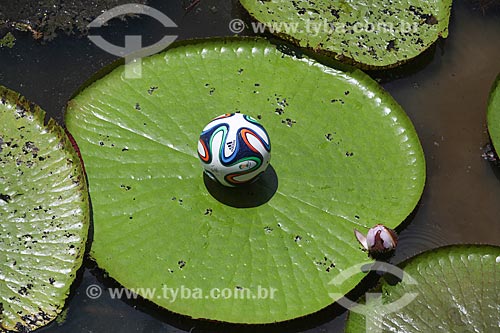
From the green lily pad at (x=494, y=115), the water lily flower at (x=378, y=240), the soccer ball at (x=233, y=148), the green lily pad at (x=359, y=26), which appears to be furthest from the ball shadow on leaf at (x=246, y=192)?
the green lily pad at (x=494, y=115)

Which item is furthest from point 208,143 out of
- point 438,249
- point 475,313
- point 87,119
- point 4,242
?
point 475,313

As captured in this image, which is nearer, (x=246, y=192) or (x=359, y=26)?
(x=246, y=192)

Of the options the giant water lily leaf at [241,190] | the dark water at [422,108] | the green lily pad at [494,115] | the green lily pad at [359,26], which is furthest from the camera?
the green lily pad at [359,26]

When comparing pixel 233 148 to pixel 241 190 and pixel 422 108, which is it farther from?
pixel 422 108

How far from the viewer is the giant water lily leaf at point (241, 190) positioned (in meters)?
3.23

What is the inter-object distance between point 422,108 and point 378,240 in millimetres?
1283

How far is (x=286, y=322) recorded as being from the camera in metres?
3.34

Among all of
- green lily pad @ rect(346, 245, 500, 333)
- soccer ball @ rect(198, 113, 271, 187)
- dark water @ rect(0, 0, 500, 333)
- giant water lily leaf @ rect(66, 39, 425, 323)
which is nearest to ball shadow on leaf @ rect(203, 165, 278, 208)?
giant water lily leaf @ rect(66, 39, 425, 323)

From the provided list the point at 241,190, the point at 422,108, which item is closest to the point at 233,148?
the point at 241,190

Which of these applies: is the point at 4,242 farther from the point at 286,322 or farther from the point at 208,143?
the point at 286,322

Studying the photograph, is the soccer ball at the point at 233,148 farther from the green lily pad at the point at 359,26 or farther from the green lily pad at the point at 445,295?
the green lily pad at the point at 359,26

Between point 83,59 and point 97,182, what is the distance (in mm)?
1130

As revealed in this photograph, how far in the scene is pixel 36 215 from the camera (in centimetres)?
321

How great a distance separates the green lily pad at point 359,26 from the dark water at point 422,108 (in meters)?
0.26
